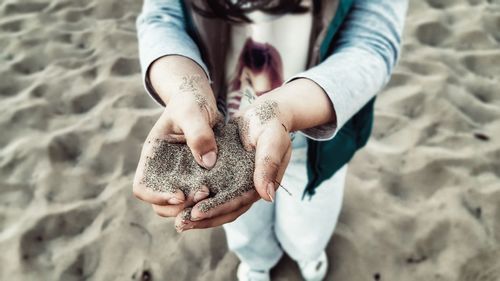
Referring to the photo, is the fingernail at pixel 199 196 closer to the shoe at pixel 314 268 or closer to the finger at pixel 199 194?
the finger at pixel 199 194

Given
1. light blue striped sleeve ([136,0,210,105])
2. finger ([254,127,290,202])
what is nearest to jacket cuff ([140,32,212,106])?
light blue striped sleeve ([136,0,210,105])

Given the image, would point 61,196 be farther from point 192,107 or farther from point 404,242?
point 404,242

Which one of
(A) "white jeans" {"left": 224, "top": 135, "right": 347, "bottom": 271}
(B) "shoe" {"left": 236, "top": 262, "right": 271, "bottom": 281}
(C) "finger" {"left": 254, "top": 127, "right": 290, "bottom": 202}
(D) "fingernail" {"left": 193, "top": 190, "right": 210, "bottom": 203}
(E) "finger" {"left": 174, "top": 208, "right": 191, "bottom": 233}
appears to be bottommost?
(B) "shoe" {"left": 236, "top": 262, "right": 271, "bottom": 281}

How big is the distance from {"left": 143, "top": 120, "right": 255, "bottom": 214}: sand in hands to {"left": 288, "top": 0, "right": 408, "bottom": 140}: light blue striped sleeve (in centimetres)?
18

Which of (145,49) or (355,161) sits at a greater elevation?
(145,49)

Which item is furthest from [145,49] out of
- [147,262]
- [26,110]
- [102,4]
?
[102,4]

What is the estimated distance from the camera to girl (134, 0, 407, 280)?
0.73 metres

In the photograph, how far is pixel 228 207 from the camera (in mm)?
704

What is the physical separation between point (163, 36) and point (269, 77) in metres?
0.26

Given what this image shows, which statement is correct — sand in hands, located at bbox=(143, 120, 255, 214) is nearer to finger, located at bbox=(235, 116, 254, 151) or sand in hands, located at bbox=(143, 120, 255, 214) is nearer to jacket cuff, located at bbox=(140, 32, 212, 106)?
finger, located at bbox=(235, 116, 254, 151)

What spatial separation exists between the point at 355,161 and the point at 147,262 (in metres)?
0.95

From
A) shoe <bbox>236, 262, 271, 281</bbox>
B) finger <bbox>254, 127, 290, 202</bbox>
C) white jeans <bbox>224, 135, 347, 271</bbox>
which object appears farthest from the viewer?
shoe <bbox>236, 262, 271, 281</bbox>

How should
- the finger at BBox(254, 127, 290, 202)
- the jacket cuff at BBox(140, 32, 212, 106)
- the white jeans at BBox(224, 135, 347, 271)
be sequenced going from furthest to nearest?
the white jeans at BBox(224, 135, 347, 271)
the jacket cuff at BBox(140, 32, 212, 106)
the finger at BBox(254, 127, 290, 202)

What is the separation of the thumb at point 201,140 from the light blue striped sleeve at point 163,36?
0.23 metres
